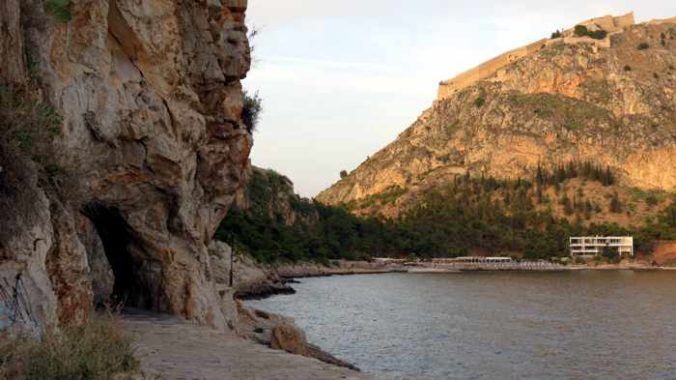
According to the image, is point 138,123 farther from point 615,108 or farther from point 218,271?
point 615,108

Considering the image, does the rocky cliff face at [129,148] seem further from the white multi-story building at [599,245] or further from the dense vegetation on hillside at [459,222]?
the white multi-story building at [599,245]

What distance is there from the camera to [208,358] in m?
12.6

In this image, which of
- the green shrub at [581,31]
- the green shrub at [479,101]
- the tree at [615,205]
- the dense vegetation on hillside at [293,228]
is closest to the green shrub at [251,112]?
the dense vegetation on hillside at [293,228]

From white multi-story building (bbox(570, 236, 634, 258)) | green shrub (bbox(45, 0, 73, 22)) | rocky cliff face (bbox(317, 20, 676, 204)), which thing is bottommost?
white multi-story building (bbox(570, 236, 634, 258))

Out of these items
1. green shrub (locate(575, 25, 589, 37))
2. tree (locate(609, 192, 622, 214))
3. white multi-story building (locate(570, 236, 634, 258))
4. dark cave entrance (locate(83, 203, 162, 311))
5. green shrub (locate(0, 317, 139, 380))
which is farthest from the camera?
green shrub (locate(575, 25, 589, 37))

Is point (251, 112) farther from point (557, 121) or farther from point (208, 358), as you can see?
point (557, 121)

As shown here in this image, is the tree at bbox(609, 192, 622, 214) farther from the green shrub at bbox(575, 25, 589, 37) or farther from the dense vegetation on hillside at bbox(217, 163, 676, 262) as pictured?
the green shrub at bbox(575, 25, 589, 37)

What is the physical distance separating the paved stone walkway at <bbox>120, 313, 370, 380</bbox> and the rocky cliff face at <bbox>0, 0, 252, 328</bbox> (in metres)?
1.66

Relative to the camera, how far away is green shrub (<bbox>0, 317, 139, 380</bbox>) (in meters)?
6.95

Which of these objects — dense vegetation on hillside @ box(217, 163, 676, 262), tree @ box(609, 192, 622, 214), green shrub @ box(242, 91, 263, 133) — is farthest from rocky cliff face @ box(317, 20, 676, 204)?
green shrub @ box(242, 91, 263, 133)

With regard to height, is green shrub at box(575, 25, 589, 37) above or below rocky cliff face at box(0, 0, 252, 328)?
above

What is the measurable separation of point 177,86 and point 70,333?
10764 millimetres

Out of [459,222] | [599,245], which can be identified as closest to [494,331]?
[599,245]

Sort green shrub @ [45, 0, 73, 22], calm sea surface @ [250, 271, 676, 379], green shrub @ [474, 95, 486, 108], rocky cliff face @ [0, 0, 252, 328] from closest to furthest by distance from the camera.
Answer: rocky cliff face @ [0, 0, 252, 328] < green shrub @ [45, 0, 73, 22] < calm sea surface @ [250, 271, 676, 379] < green shrub @ [474, 95, 486, 108]
